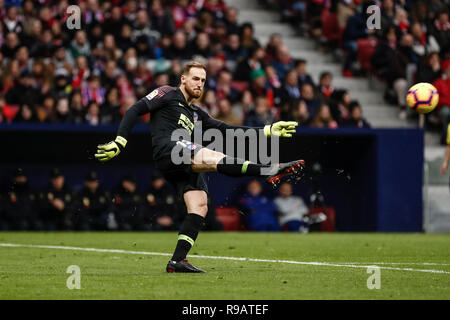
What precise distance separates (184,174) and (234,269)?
109 cm

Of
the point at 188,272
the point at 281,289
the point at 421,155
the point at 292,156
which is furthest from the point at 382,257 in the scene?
the point at 421,155

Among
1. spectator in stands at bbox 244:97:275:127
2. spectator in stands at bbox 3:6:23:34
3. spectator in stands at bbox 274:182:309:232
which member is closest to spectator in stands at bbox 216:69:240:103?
spectator in stands at bbox 244:97:275:127

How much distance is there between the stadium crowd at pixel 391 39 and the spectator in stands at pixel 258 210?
14.7 ft

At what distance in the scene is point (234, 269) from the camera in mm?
8938

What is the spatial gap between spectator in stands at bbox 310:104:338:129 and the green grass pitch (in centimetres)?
386

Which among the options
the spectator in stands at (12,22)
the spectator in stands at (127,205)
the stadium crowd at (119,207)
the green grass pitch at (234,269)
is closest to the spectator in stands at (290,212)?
the stadium crowd at (119,207)

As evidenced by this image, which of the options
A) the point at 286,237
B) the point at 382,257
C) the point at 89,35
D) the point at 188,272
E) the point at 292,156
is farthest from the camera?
the point at 89,35

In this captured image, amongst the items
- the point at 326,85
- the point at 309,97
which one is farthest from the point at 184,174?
the point at 326,85

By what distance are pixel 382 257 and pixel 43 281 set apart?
449cm

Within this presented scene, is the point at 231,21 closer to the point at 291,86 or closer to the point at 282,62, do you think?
the point at 282,62

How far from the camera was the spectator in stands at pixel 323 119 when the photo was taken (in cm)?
1792

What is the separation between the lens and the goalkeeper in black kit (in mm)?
8195
